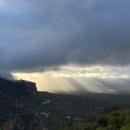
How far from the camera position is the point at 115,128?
17450cm

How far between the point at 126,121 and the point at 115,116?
47.6ft

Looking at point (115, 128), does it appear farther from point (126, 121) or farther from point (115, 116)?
point (115, 116)

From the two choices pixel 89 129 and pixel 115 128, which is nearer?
pixel 115 128

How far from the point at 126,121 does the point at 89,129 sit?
1472 centimetres

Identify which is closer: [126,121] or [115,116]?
[126,121]

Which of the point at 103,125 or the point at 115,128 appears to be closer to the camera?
the point at 115,128

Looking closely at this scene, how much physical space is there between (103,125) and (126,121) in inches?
415

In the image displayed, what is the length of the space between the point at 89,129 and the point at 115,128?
14.6 m

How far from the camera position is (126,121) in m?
183

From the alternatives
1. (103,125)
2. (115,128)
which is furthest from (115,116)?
(115,128)

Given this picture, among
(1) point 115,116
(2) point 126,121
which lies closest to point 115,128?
(2) point 126,121

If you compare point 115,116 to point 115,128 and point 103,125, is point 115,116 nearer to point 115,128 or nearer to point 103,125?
point 103,125

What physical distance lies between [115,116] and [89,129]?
16.1 metres

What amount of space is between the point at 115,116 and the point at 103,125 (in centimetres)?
1021
